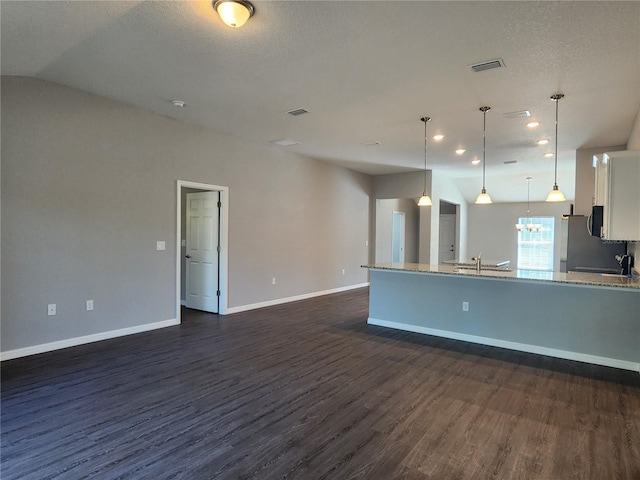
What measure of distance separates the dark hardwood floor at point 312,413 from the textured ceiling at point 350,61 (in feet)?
8.76

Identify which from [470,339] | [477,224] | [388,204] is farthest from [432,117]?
[477,224]

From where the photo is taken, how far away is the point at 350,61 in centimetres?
321

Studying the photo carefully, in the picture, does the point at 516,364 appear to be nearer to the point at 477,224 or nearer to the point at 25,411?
the point at 25,411

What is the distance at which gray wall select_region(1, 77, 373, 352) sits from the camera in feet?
12.3

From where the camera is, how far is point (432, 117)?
186 inches

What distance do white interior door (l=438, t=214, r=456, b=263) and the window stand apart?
1946 millimetres

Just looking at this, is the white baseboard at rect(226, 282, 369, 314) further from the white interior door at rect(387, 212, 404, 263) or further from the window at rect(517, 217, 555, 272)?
the window at rect(517, 217, 555, 272)

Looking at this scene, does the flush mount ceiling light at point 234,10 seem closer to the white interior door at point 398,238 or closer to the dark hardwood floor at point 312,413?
the dark hardwood floor at point 312,413

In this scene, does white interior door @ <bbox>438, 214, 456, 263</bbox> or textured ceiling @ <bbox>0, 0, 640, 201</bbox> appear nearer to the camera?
textured ceiling @ <bbox>0, 0, 640, 201</bbox>

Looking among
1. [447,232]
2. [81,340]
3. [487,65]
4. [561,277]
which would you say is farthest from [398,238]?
[81,340]

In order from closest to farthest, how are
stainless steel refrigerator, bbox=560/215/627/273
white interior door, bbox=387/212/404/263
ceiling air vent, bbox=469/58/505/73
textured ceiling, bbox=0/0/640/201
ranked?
textured ceiling, bbox=0/0/640/201
ceiling air vent, bbox=469/58/505/73
stainless steel refrigerator, bbox=560/215/627/273
white interior door, bbox=387/212/404/263

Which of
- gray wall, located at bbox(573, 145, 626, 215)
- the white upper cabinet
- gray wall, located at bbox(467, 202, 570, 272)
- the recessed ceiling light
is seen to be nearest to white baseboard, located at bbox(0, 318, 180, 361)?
the recessed ceiling light

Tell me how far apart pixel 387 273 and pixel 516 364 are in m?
2.01

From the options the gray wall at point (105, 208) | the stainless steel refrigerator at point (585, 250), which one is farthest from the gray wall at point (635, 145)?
the gray wall at point (105, 208)
